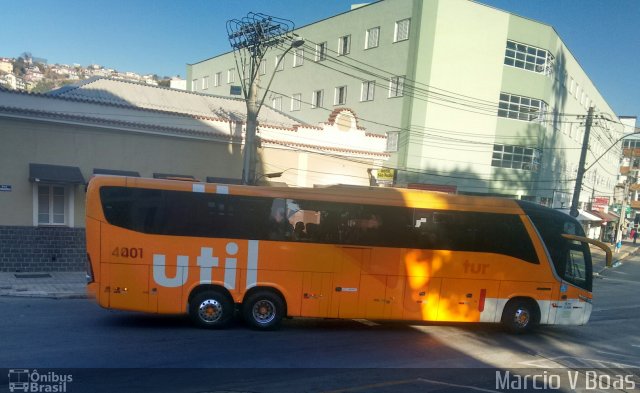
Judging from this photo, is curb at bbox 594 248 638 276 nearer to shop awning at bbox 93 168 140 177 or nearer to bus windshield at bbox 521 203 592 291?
bus windshield at bbox 521 203 592 291

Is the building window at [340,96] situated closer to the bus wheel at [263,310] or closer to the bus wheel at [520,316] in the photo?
the bus wheel at [520,316]

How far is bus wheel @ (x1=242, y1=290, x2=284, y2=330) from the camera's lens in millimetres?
9688

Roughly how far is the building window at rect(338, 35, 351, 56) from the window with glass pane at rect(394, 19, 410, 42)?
477 centimetres

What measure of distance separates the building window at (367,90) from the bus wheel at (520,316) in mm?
22707

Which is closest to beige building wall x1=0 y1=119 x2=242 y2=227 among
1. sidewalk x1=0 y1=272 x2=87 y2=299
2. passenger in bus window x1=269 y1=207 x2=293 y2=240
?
sidewalk x1=0 y1=272 x2=87 y2=299

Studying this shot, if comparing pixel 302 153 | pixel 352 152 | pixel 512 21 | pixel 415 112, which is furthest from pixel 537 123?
pixel 302 153

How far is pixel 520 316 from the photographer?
11070 mm

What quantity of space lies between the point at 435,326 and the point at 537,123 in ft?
85.5

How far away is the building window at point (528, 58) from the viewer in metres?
31.1

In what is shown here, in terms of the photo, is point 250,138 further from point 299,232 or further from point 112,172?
point 299,232

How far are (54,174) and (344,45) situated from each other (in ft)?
81.6

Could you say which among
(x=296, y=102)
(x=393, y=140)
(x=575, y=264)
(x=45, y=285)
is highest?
(x=296, y=102)

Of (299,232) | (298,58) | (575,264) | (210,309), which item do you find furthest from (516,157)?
(210,309)

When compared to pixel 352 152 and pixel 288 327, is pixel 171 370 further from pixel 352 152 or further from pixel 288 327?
pixel 352 152
